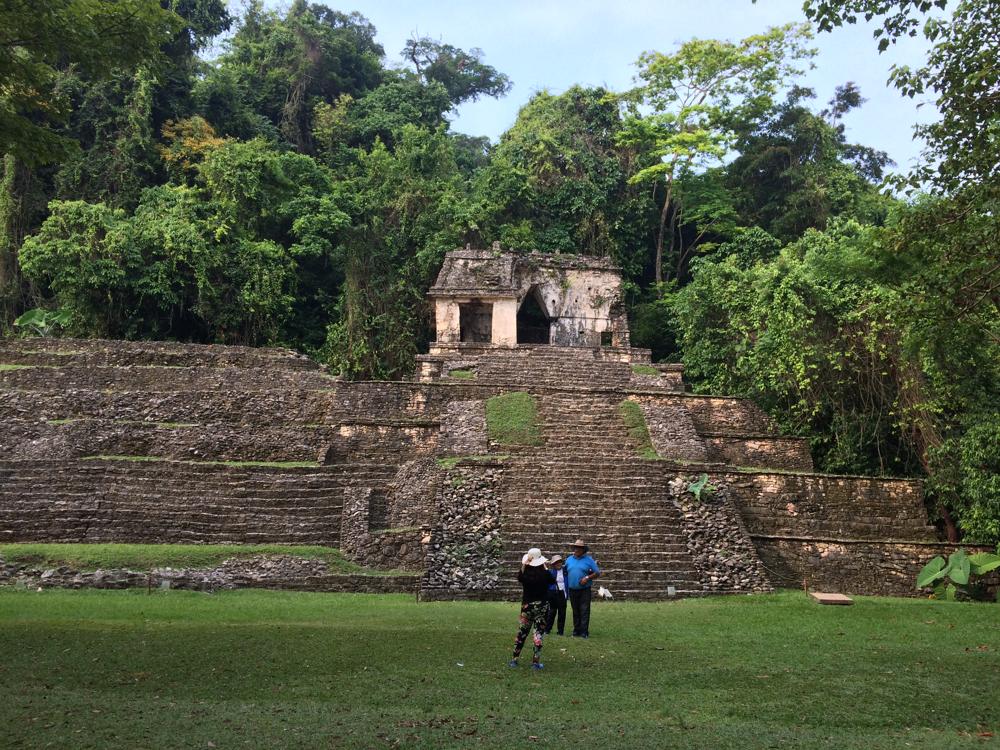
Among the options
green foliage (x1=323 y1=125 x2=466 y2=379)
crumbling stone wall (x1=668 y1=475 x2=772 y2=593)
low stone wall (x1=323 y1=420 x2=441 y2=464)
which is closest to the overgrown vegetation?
green foliage (x1=323 y1=125 x2=466 y2=379)

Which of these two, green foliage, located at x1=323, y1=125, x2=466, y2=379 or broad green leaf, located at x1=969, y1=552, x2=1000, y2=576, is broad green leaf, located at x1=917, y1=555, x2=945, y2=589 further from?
green foliage, located at x1=323, y1=125, x2=466, y2=379

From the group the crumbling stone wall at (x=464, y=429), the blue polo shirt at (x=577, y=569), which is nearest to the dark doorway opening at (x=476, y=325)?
the crumbling stone wall at (x=464, y=429)

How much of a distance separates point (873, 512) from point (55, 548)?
12.0 m

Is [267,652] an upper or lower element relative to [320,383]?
lower

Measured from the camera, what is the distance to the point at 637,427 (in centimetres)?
1627

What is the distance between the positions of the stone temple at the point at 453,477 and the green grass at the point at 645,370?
16 cm

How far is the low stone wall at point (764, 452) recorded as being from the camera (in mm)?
16359

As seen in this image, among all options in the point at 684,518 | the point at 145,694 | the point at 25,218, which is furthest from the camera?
the point at 25,218

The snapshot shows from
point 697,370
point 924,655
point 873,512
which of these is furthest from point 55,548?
point 697,370

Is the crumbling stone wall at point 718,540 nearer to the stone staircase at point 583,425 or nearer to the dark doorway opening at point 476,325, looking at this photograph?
the stone staircase at point 583,425

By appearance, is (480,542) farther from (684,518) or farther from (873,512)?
(873,512)

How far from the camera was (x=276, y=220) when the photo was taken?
2658 cm

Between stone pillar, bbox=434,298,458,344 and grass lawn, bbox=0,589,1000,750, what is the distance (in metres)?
13.5

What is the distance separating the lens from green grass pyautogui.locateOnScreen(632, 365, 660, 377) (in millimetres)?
20281
